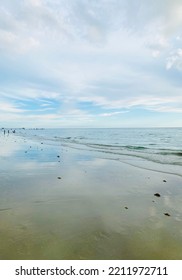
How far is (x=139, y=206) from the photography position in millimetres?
8273

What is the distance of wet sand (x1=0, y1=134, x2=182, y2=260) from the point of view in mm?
5262

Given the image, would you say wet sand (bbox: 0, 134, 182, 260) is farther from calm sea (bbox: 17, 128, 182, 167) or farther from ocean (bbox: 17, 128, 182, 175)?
calm sea (bbox: 17, 128, 182, 167)

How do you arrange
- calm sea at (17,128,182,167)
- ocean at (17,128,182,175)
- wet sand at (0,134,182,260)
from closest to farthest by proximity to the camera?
1. wet sand at (0,134,182,260)
2. ocean at (17,128,182,175)
3. calm sea at (17,128,182,167)

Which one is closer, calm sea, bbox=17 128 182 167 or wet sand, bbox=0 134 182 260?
wet sand, bbox=0 134 182 260

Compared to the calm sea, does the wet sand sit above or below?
below

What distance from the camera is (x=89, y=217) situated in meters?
7.19

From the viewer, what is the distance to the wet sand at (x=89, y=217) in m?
5.26

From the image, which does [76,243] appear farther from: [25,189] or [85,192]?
[25,189]

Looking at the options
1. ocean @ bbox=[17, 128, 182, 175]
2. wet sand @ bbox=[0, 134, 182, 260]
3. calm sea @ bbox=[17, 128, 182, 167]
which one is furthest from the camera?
calm sea @ bbox=[17, 128, 182, 167]

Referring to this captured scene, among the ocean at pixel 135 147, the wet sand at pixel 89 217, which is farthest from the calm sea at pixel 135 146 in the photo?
the wet sand at pixel 89 217

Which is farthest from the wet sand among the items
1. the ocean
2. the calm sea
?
the calm sea

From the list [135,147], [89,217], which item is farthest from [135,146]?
[89,217]

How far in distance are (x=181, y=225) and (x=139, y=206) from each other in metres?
1.81
